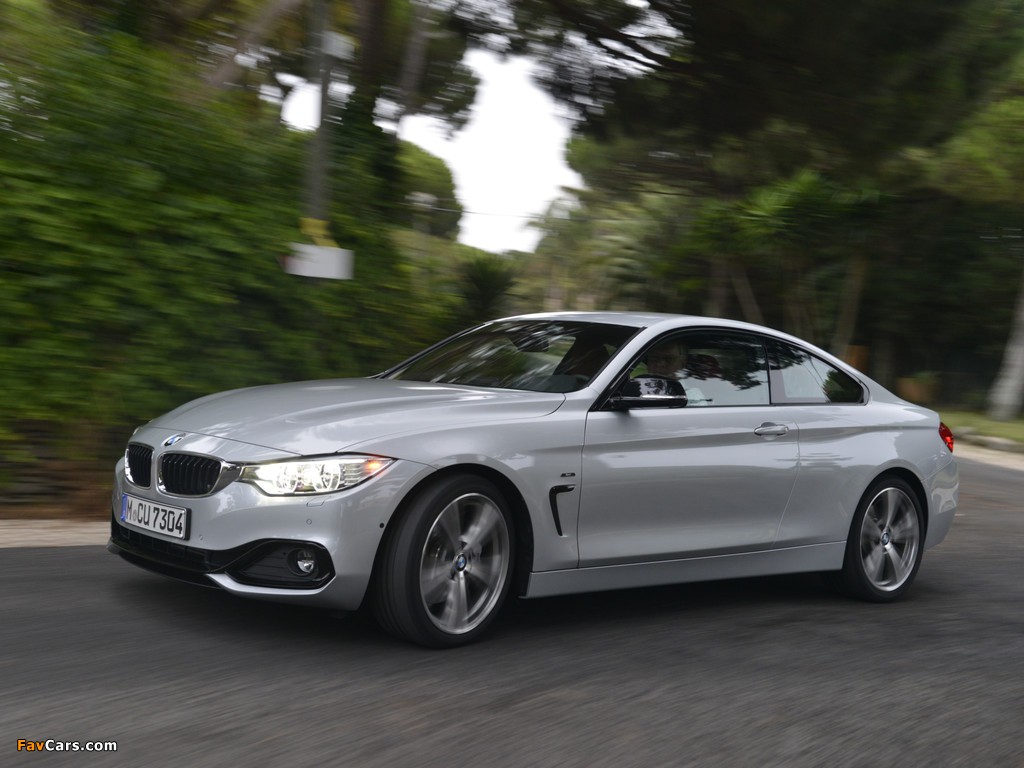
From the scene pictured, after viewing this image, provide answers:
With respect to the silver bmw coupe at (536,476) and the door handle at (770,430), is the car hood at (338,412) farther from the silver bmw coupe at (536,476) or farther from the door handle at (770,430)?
the door handle at (770,430)

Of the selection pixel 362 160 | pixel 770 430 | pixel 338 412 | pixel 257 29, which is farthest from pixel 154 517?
pixel 257 29

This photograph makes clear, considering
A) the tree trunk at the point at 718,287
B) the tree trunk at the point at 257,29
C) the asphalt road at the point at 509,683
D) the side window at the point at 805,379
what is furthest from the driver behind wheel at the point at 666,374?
the tree trunk at the point at 718,287

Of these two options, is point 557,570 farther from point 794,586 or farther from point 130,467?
point 794,586

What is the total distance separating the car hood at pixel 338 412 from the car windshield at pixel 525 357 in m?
0.22

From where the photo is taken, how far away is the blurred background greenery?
29.3 ft

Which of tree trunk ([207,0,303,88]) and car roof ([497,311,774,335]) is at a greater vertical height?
tree trunk ([207,0,303,88])

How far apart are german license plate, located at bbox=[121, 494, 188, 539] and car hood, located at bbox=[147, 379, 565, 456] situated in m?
0.36

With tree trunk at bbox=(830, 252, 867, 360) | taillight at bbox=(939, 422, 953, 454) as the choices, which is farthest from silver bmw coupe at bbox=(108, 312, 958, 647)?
tree trunk at bbox=(830, 252, 867, 360)

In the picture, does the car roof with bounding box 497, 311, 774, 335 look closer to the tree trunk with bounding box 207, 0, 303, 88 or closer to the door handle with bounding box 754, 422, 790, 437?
the door handle with bounding box 754, 422, 790, 437

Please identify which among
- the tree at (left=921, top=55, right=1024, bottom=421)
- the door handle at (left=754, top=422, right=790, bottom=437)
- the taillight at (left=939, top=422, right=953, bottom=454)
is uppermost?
the tree at (left=921, top=55, right=1024, bottom=421)

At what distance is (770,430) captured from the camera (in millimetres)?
6578

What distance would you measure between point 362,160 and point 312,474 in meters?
8.14

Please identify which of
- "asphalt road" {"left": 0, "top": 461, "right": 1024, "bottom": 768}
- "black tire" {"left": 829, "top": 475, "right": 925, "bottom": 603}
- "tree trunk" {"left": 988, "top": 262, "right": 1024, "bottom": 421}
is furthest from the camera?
"tree trunk" {"left": 988, "top": 262, "right": 1024, "bottom": 421}

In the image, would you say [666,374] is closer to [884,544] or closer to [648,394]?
[648,394]
